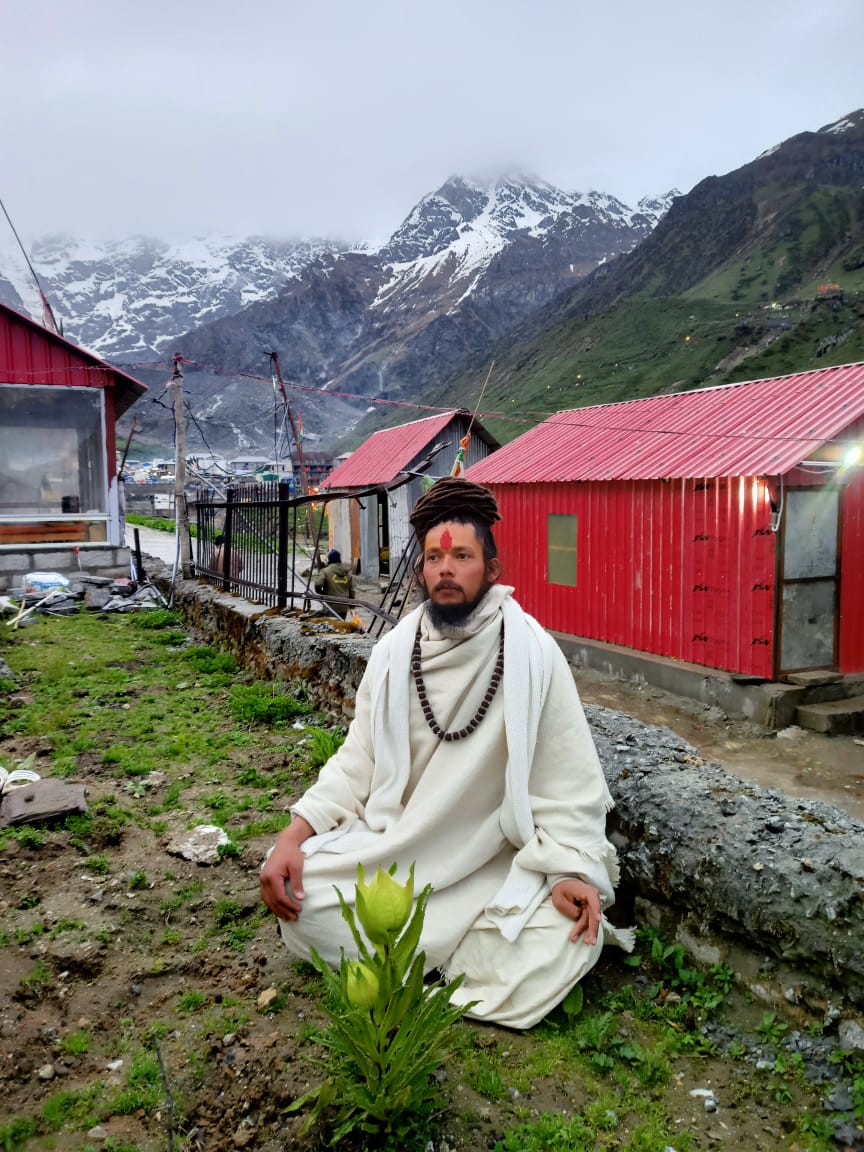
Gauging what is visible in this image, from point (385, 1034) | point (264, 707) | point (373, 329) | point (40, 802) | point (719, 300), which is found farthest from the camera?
point (373, 329)

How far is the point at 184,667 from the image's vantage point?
8211 mm

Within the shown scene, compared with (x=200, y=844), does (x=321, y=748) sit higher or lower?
higher

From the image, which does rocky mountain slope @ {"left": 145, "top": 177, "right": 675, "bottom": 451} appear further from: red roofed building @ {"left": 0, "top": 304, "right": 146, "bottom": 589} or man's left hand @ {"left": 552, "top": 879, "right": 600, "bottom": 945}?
man's left hand @ {"left": 552, "top": 879, "right": 600, "bottom": 945}

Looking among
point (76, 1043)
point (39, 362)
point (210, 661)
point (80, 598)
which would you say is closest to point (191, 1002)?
point (76, 1043)

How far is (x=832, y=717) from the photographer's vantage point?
8.60 metres

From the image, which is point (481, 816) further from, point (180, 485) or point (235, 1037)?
point (180, 485)

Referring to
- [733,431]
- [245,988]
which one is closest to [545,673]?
[245,988]

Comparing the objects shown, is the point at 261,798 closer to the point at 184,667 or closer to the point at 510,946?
the point at 510,946

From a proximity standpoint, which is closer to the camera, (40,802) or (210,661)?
(40,802)

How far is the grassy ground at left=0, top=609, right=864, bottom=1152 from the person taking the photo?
2.08 metres

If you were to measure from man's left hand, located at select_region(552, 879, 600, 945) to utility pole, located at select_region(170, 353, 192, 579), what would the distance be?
38.4 feet

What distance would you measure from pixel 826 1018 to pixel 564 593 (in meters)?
10.6

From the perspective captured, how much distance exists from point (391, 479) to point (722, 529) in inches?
507

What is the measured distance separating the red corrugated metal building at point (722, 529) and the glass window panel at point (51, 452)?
313 inches
